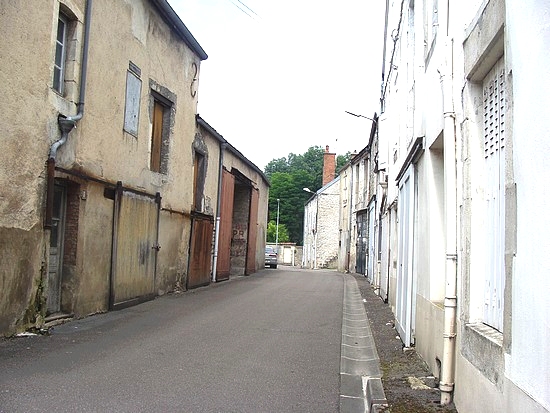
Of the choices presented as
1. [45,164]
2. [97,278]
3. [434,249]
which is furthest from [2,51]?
[434,249]

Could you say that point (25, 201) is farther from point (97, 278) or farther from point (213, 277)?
point (213, 277)

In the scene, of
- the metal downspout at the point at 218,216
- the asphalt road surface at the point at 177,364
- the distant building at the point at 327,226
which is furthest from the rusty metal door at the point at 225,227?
the distant building at the point at 327,226

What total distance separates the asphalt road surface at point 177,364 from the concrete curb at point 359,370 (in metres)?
0.14

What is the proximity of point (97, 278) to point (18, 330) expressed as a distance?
2.50 metres

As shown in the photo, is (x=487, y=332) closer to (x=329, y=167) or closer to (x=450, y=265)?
(x=450, y=265)

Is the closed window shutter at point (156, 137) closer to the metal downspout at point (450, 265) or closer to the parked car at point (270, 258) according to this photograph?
the metal downspout at point (450, 265)

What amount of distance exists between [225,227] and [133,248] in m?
8.43

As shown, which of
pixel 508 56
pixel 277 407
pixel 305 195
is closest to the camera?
pixel 508 56

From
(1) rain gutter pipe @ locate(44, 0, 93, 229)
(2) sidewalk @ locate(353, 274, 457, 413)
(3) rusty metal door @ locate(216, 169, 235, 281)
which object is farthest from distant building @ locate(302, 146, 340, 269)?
(1) rain gutter pipe @ locate(44, 0, 93, 229)

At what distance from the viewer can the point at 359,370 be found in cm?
706

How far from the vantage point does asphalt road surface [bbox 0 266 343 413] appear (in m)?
5.28

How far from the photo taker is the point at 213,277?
18953 mm

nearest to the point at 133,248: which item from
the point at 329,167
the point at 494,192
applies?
the point at 494,192

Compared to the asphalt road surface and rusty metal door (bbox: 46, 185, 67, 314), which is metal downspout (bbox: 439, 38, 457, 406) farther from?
rusty metal door (bbox: 46, 185, 67, 314)
